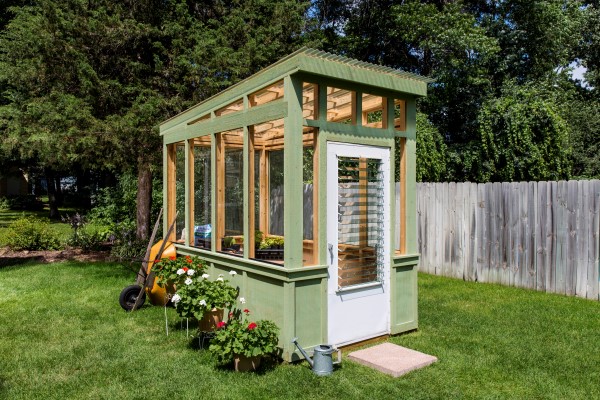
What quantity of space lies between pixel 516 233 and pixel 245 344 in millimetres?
5008

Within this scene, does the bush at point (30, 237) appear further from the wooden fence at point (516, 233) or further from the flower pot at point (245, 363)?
the flower pot at point (245, 363)

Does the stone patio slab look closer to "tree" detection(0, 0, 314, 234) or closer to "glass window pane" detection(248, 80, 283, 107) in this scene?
"glass window pane" detection(248, 80, 283, 107)

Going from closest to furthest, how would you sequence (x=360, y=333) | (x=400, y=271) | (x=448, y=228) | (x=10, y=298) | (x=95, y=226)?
(x=360, y=333) < (x=400, y=271) < (x=10, y=298) < (x=448, y=228) < (x=95, y=226)

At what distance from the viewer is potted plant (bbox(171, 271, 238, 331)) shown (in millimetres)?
4402

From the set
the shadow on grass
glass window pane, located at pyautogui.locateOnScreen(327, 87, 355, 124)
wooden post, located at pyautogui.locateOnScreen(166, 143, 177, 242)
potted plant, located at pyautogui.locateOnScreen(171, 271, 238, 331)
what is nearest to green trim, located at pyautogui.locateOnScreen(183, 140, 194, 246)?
wooden post, located at pyautogui.locateOnScreen(166, 143, 177, 242)

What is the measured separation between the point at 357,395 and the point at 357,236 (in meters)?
1.64

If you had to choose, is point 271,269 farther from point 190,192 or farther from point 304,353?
point 190,192

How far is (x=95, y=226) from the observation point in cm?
1199

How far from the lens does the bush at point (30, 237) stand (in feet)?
35.1

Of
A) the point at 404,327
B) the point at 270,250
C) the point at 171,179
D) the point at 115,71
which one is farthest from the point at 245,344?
the point at 115,71

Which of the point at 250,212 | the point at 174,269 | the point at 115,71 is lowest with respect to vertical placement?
the point at 174,269

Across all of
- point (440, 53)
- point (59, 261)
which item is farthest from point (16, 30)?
point (440, 53)

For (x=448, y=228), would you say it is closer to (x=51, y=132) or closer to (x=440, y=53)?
(x=440, y=53)

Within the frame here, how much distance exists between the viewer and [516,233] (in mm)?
6934
